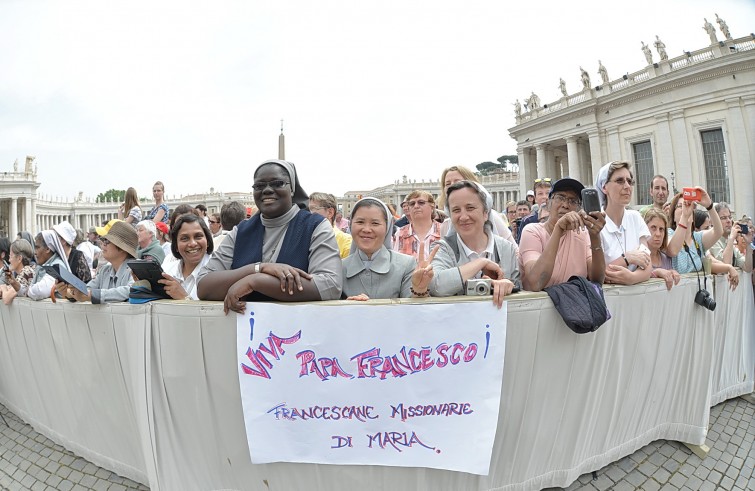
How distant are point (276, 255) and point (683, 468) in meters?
3.49

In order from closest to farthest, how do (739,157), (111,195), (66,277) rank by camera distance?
(66,277), (739,157), (111,195)

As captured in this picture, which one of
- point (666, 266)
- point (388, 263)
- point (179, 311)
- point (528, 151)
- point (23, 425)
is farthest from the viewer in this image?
point (528, 151)

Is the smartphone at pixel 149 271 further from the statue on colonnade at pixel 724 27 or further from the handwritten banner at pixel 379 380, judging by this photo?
the statue on colonnade at pixel 724 27

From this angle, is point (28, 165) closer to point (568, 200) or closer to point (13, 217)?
point (13, 217)

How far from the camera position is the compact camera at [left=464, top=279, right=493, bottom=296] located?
2209 mm

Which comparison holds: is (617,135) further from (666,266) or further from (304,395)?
(304,395)

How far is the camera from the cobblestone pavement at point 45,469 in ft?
9.36

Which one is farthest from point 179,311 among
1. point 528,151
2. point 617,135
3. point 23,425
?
point 528,151

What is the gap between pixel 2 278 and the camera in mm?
4469

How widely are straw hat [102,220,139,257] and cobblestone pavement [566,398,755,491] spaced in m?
4.02

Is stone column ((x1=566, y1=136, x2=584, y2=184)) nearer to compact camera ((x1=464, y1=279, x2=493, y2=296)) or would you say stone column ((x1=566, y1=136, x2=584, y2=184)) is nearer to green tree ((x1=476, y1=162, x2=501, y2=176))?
compact camera ((x1=464, y1=279, x2=493, y2=296))

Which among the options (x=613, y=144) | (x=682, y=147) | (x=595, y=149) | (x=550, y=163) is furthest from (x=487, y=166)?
(x=682, y=147)

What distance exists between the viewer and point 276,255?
7.82 feet

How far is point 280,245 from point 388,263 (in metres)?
0.71
